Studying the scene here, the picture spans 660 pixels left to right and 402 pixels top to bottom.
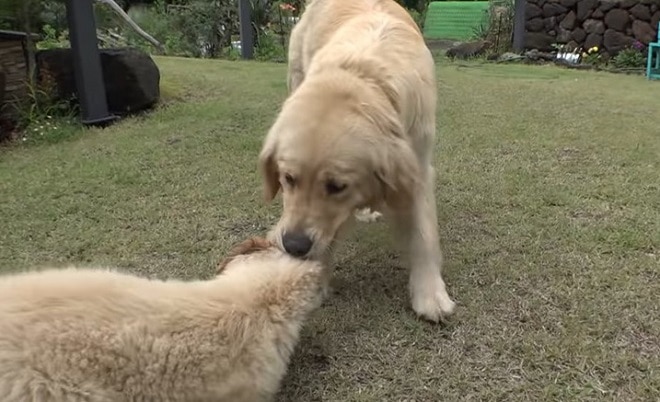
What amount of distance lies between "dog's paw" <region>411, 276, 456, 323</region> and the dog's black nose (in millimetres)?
493

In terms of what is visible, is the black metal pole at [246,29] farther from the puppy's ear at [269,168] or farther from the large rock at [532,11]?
the puppy's ear at [269,168]

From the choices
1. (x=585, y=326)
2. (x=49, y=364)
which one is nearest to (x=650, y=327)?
(x=585, y=326)

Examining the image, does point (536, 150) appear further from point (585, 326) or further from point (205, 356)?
point (205, 356)

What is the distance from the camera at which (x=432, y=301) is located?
2221mm

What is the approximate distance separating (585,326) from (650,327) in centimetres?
20

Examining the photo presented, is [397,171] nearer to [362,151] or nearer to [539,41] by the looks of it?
[362,151]

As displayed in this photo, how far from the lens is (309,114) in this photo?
2.06 metres

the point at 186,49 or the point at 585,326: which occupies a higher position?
the point at 585,326

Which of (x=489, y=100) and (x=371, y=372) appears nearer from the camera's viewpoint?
(x=371, y=372)

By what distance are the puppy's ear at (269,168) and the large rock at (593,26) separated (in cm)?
874

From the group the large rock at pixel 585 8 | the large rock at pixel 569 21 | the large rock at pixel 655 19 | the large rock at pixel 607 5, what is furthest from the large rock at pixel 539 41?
the large rock at pixel 655 19

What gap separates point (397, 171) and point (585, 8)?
8.97 metres

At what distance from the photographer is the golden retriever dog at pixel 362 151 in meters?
2.01

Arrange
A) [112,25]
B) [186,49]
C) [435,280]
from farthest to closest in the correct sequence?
[186,49] → [112,25] → [435,280]
